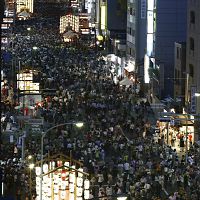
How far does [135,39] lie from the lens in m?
89.5

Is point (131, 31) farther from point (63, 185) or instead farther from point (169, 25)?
point (63, 185)

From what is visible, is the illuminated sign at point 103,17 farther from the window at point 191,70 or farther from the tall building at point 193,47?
the window at point 191,70

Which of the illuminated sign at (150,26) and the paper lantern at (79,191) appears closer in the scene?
the paper lantern at (79,191)

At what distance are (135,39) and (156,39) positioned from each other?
41.1 feet

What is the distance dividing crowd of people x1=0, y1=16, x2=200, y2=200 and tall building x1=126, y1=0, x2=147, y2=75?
283cm

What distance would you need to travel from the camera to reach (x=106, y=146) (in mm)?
49500

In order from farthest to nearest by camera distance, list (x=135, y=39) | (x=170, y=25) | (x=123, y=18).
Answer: (x=123, y=18), (x=135, y=39), (x=170, y=25)

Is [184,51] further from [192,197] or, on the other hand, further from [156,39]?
[192,197]

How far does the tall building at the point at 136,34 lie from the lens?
8638 cm

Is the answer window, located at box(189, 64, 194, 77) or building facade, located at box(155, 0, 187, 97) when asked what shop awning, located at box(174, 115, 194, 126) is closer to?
window, located at box(189, 64, 194, 77)

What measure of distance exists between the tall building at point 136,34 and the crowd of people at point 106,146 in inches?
111

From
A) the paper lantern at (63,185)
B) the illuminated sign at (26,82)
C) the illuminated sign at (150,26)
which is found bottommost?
the paper lantern at (63,185)

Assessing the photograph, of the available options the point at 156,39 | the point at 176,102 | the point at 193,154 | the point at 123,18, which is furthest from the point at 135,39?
the point at 193,154

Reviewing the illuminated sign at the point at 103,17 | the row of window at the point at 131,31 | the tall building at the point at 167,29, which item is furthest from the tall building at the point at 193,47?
the illuminated sign at the point at 103,17
